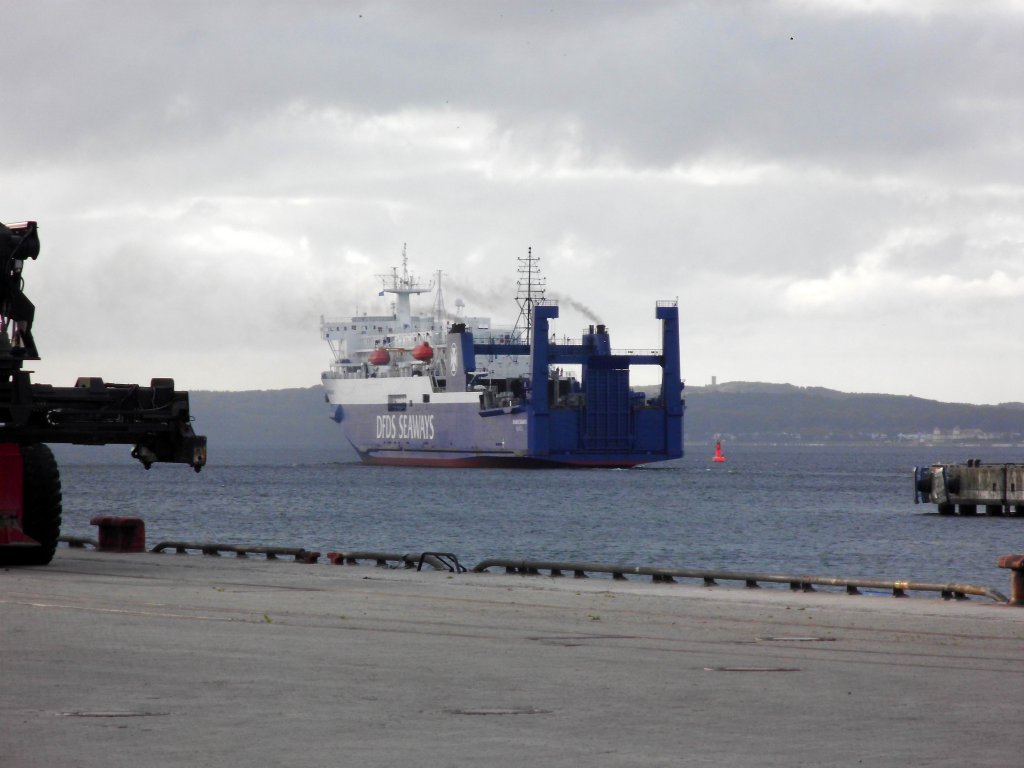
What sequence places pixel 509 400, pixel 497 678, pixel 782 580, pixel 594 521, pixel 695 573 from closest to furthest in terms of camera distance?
pixel 497 678
pixel 782 580
pixel 695 573
pixel 594 521
pixel 509 400

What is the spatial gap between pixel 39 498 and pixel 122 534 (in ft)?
19.4

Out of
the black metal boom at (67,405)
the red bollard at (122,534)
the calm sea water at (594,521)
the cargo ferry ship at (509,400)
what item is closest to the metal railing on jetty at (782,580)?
the black metal boom at (67,405)

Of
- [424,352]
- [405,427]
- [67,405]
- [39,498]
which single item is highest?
[424,352]

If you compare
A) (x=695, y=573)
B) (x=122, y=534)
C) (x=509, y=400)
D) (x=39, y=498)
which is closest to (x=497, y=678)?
(x=695, y=573)

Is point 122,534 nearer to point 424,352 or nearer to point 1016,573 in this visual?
point 1016,573

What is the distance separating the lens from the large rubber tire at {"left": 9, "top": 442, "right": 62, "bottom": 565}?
22.2 metres

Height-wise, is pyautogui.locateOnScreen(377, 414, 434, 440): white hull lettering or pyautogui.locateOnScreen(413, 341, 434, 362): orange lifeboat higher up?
pyautogui.locateOnScreen(413, 341, 434, 362): orange lifeboat

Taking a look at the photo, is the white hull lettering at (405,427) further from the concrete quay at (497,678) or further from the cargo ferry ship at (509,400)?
the concrete quay at (497,678)

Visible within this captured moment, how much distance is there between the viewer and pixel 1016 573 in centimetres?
1878

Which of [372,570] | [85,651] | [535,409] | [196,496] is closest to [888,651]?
[85,651]

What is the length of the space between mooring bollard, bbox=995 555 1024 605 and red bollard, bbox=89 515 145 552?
50.4 feet

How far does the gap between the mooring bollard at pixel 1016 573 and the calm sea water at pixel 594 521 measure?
1591cm

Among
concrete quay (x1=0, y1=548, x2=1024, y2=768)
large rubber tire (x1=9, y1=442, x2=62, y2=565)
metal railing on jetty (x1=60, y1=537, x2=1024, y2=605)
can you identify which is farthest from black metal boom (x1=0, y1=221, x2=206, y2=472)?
metal railing on jetty (x1=60, y1=537, x2=1024, y2=605)

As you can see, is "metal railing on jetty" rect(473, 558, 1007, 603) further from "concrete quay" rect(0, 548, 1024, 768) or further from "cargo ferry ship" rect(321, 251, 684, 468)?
"cargo ferry ship" rect(321, 251, 684, 468)
